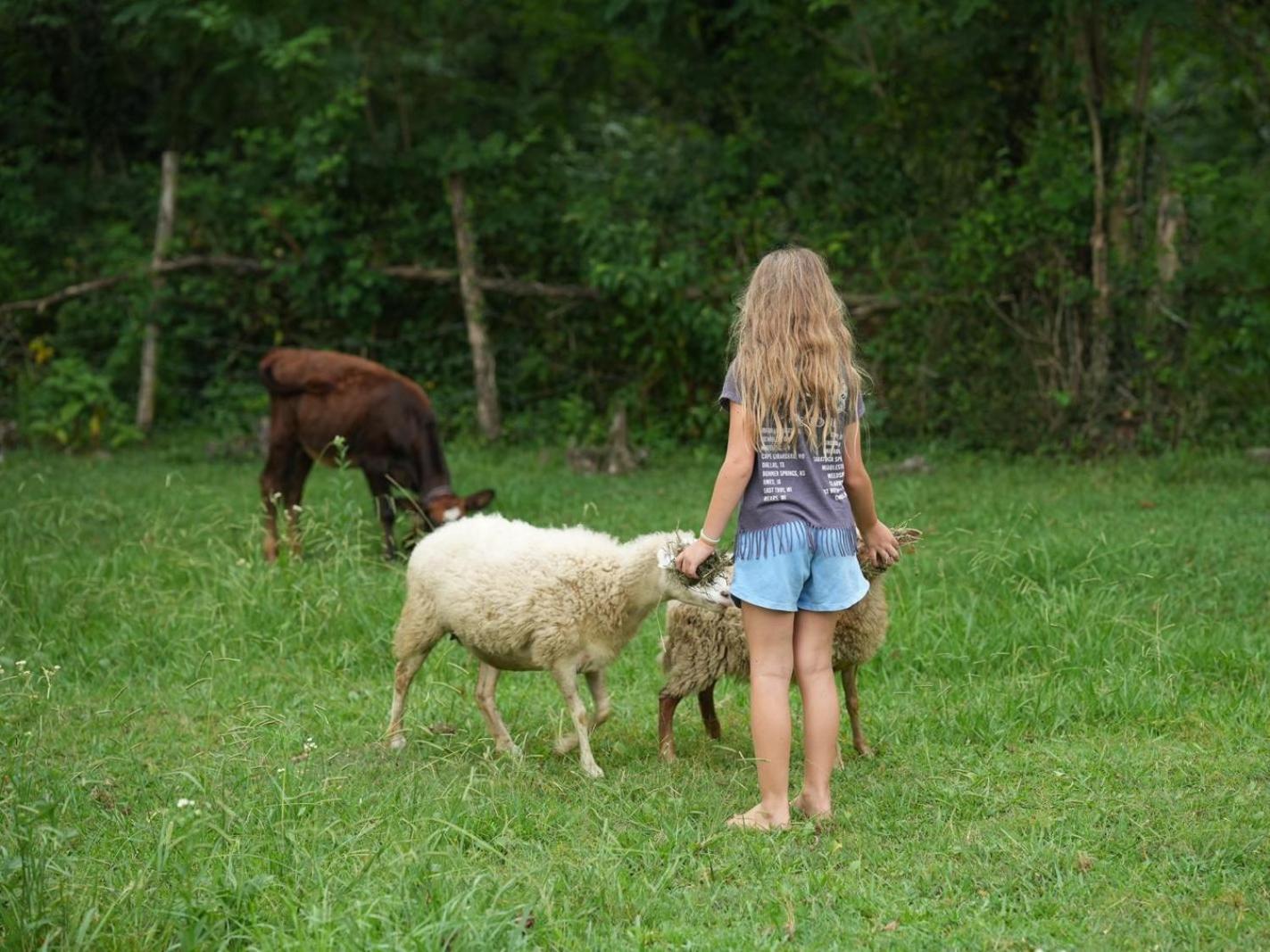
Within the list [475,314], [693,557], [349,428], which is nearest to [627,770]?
[693,557]

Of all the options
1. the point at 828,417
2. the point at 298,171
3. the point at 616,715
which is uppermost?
the point at 298,171

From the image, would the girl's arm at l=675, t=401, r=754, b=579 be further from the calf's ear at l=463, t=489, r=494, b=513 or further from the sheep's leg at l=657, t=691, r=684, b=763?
the calf's ear at l=463, t=489, r=494, b=513

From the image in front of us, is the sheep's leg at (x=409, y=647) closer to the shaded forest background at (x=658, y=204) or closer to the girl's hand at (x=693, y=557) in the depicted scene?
the girl's hand at (x=693, y=557)

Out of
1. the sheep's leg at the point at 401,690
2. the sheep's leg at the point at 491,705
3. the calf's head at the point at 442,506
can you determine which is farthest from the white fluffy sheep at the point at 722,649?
the calf's head at the point at 442,506

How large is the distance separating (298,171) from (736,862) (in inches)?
465

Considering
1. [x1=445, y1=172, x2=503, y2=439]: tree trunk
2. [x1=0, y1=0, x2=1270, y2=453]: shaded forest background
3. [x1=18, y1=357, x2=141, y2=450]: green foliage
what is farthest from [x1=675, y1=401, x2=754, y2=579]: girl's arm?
[x1=18, y1=357, x2=141, y2=450]: green foliage

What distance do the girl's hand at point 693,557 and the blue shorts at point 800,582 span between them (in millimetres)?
119

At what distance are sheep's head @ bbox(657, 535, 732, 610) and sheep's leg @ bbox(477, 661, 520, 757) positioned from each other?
3.36ft

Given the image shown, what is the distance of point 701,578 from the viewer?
5.27 meters

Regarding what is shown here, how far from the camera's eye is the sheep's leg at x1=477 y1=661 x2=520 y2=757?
6.04m

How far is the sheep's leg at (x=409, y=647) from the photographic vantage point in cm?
605

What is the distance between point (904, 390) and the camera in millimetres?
14047

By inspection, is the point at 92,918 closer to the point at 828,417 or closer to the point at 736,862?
the point at 736,862

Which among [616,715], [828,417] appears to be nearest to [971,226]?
[616,715]
